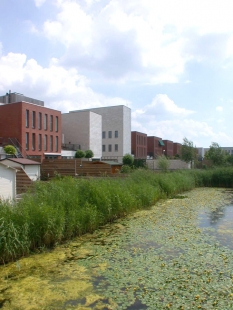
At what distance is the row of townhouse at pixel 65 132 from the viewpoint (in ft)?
102

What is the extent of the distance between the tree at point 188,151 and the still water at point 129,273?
88.7 feet

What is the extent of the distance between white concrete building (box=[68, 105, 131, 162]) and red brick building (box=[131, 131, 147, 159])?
374 cm

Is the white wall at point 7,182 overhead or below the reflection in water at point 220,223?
overhead

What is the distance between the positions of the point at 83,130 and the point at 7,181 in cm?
3328

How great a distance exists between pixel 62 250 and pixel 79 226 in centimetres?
108

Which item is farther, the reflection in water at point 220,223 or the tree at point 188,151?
the tree at point 188,151

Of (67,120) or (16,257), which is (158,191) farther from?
(67,120)

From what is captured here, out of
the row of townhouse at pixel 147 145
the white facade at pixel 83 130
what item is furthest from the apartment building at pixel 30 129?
the row of townhouse at pixel 147 145

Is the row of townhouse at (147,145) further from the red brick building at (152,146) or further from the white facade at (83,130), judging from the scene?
the white facade at (83,130)

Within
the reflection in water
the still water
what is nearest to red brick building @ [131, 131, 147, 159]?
the reflection in water

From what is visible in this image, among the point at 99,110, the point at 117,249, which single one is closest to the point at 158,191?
the point at 117,249

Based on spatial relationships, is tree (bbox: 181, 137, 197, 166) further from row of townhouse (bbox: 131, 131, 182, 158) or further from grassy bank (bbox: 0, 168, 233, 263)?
grassy bank (bbox: 0, 168, 233, 263)

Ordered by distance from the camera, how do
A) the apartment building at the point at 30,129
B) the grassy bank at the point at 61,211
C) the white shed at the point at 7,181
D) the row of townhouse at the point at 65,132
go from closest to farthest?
the grassy bank at the point at 61,211, the white shed at the point at 7,181, the apartment building at the point at 30,129, the row of townhouse at the point at 65,132

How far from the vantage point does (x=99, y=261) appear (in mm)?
5477
